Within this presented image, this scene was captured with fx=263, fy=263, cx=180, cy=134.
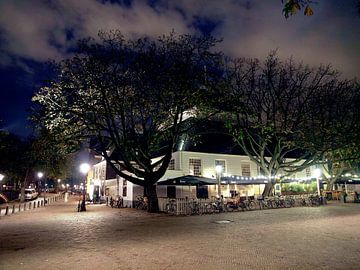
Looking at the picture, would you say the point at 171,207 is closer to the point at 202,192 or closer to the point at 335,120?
the point at 202,192

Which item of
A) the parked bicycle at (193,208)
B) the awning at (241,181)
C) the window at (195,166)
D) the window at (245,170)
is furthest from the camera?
the window at (245,170)

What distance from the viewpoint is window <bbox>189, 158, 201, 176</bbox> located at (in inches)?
1110

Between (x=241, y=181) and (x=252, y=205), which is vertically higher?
(x=241, y=181)


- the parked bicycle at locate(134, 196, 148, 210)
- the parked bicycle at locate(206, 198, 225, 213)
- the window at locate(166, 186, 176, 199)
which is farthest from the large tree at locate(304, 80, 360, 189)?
the parked bicycle at locate(134, 196, 148, 210)

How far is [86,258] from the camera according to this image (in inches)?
305

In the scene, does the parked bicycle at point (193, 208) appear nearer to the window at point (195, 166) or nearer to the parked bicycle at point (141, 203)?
the parked bicycle at point (141, 203)

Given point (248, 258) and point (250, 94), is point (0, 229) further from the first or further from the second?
point (250, 94)

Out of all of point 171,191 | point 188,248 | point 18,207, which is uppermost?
point 171,191

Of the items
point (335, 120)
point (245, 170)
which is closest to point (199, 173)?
point (245, 170)

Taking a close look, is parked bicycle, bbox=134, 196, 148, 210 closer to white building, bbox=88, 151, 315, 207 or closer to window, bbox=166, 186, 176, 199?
white building, bbox=88, 151, 315, 207

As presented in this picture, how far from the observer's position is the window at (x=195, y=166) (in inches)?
1110

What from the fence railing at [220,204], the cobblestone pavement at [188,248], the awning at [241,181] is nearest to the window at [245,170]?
the awning at [241,181]

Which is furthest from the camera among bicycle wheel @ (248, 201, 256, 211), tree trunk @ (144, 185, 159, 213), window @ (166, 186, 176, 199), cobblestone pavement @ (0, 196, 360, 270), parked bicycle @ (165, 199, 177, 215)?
window @ (166, 186, 176, 199)

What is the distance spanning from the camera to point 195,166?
28.5 meters
